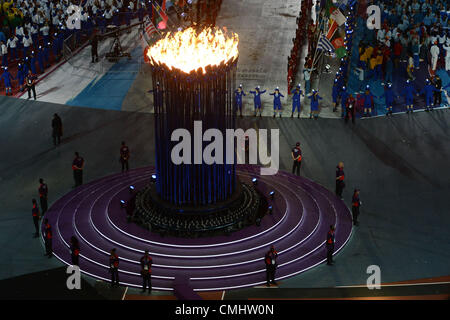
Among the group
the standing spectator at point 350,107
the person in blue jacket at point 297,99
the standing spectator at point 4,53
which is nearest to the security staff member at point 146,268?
the person in blue jacket at point 297,99

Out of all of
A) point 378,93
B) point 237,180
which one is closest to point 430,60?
point 378,93

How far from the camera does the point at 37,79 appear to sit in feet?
131

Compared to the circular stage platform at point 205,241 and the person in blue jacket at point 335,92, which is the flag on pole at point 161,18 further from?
the circular stage platform at point 205,241

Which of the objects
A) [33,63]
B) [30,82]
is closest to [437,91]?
[30,82]

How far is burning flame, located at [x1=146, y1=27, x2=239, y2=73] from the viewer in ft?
72.5

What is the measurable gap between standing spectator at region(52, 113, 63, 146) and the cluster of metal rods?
8967mm

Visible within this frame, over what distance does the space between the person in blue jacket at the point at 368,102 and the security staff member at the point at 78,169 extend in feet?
50.2

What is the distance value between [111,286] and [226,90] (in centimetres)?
758

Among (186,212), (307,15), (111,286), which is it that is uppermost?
(307,15)

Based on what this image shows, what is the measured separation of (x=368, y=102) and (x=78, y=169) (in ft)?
51.3

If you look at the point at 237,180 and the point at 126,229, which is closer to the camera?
the point at 126,229

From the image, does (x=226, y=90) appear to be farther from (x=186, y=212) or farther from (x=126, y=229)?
(x=126, y=229)

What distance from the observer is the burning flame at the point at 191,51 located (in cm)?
2209

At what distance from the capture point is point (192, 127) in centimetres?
2256
